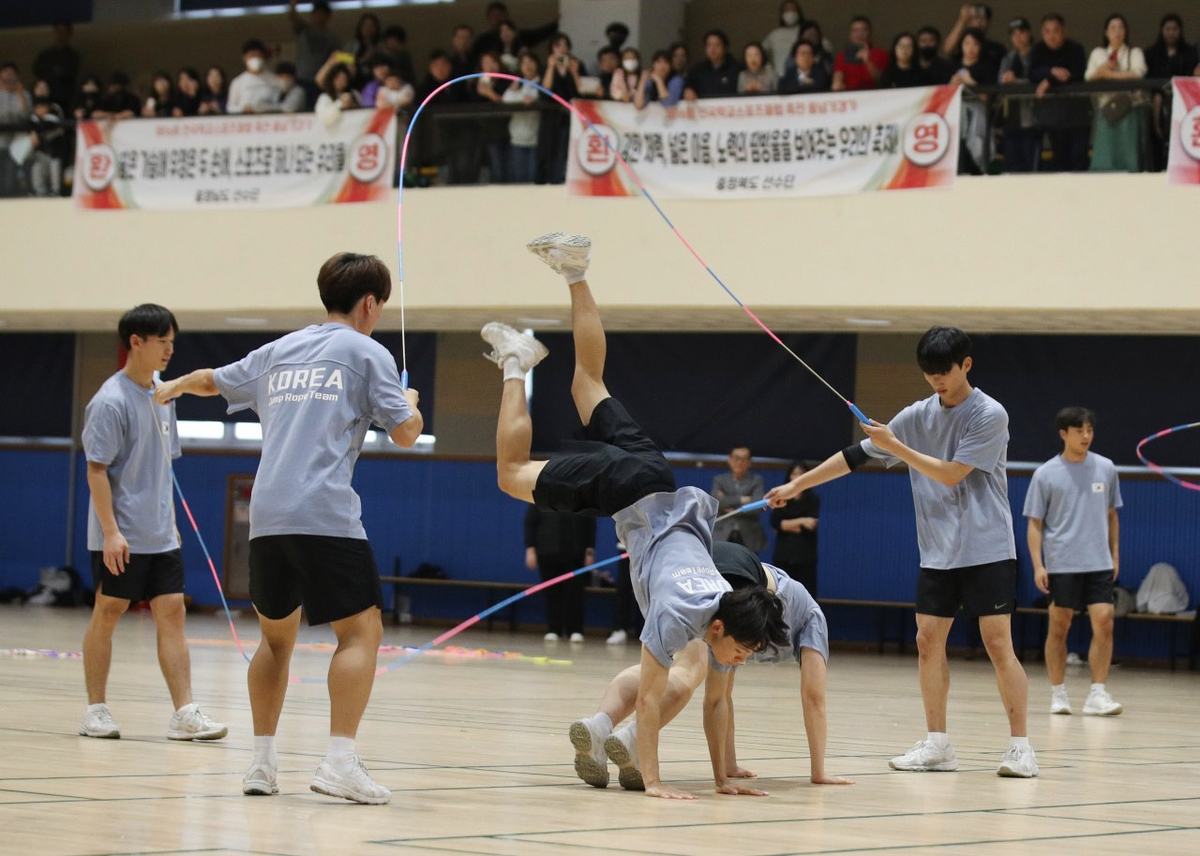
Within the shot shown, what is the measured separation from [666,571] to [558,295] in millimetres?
9558

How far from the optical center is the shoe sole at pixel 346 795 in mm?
4914

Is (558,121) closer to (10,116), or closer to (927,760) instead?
(10,116)

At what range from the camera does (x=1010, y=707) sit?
6320mm

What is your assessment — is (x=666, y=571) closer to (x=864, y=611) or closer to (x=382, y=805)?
(x=382, y=805)

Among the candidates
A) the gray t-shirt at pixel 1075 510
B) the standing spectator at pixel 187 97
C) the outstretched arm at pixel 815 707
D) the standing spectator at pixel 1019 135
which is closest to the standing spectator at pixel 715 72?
the standing spectator at pixel 1019 135

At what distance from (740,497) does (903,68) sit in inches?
164

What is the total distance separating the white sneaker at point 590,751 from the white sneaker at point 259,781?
40.8 inches

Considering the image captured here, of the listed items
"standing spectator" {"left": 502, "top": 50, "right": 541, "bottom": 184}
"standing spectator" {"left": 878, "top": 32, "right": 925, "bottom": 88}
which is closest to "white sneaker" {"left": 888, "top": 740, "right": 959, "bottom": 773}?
"standing spectator" {"left": 878, "top": 32, "right": 925, "bottom": 88}

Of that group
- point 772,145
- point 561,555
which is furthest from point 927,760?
point 561,555

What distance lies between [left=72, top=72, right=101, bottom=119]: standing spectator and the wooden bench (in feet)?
19.4

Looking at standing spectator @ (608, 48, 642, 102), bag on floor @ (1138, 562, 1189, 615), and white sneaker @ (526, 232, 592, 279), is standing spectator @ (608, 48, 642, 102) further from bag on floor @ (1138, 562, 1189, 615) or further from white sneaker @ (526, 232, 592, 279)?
white sneaker @ (526, 232, 592, 279)

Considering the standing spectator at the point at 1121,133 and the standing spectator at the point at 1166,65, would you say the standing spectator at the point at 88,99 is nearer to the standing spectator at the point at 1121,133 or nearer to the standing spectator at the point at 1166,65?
the standing spectator at the point at 1121,133

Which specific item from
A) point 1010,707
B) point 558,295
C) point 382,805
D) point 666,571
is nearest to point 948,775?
point 1010,707

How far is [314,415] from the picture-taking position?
5004 millimetres
